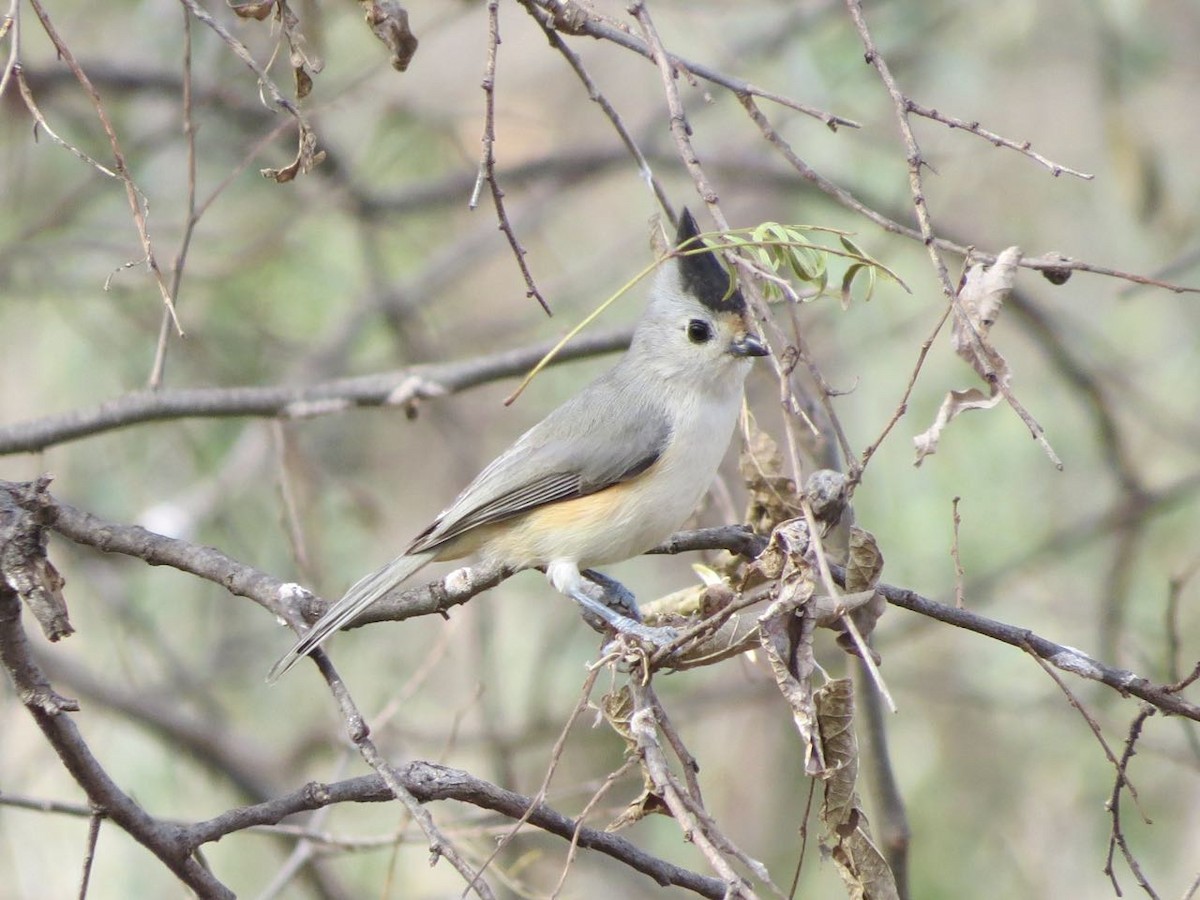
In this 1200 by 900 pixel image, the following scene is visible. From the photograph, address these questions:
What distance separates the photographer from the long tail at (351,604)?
2.42 metres

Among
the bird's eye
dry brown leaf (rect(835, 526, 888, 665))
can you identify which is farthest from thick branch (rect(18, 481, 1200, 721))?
the bird's eye

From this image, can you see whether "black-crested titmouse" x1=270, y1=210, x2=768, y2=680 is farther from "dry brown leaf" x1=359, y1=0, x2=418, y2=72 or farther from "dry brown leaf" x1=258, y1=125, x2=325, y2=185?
"dry brown leaf" x1=258, y1=125, x2=325, y2=185

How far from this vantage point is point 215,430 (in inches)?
217

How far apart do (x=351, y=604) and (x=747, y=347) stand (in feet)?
3.69

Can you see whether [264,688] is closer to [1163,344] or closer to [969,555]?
[969,555]

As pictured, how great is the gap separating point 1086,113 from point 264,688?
16.7 ft

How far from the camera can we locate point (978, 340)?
1.76 m

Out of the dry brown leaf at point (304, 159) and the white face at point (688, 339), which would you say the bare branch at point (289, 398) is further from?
the dry brown leaf at point (304, 159)

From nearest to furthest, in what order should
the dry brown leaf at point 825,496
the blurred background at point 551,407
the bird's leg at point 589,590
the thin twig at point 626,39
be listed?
the dry brown leaf at point 825,496 → the thin twig at point 626,39 → the bird's leg at point 589,590 → the blurred background at point 551,407

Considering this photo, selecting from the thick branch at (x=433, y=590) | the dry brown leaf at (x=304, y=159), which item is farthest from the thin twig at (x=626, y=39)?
the thick branch at (x=433, y=590)

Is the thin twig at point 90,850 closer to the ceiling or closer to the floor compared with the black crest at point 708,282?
closer to the floor

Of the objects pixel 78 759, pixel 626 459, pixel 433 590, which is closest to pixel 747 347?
pixel 626 459

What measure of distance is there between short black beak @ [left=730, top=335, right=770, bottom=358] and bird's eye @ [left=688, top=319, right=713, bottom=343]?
0.29ft

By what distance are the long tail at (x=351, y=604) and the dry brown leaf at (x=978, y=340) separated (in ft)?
3.51
